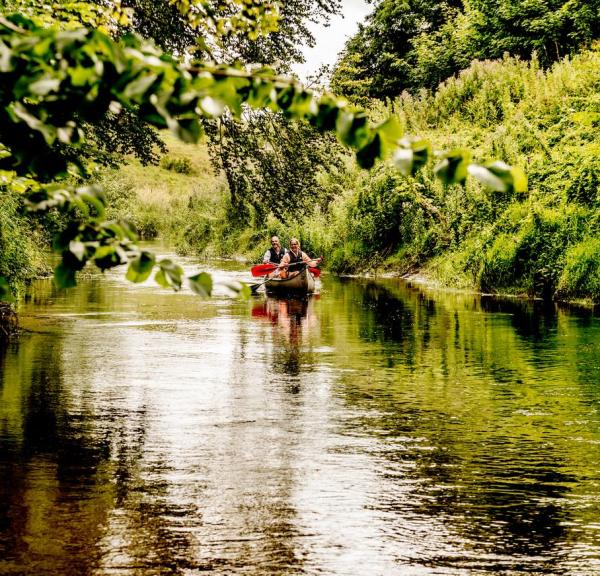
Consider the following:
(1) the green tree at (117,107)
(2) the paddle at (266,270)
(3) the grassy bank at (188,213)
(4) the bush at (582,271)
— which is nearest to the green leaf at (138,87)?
(1) the green tree at (117,107)

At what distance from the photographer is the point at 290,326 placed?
18594 millimetres

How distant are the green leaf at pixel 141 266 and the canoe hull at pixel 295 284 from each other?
21536 mm

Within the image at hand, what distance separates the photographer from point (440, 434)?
9.16 m

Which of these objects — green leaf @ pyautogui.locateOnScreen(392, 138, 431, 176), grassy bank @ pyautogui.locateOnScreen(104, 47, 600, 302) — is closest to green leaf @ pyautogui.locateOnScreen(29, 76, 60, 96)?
green leaf @ pyautogui.locateOnScreen(392, 138, 431, 176)

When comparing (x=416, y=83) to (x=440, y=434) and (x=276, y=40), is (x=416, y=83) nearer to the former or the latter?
(x=276, y=40)

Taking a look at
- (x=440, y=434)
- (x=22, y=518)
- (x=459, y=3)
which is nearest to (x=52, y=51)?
(x=22, y=518)

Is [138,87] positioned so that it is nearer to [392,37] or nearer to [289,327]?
[289,327]

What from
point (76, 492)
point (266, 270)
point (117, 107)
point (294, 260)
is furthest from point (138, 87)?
point (266, 270)

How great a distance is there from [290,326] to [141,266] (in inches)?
633

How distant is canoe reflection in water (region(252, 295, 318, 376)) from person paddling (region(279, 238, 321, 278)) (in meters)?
0.78

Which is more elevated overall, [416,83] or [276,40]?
[416,83]

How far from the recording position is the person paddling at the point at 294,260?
24922 mm

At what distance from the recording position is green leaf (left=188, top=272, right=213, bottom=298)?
2.48 meters

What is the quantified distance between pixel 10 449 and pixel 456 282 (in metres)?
19.0
